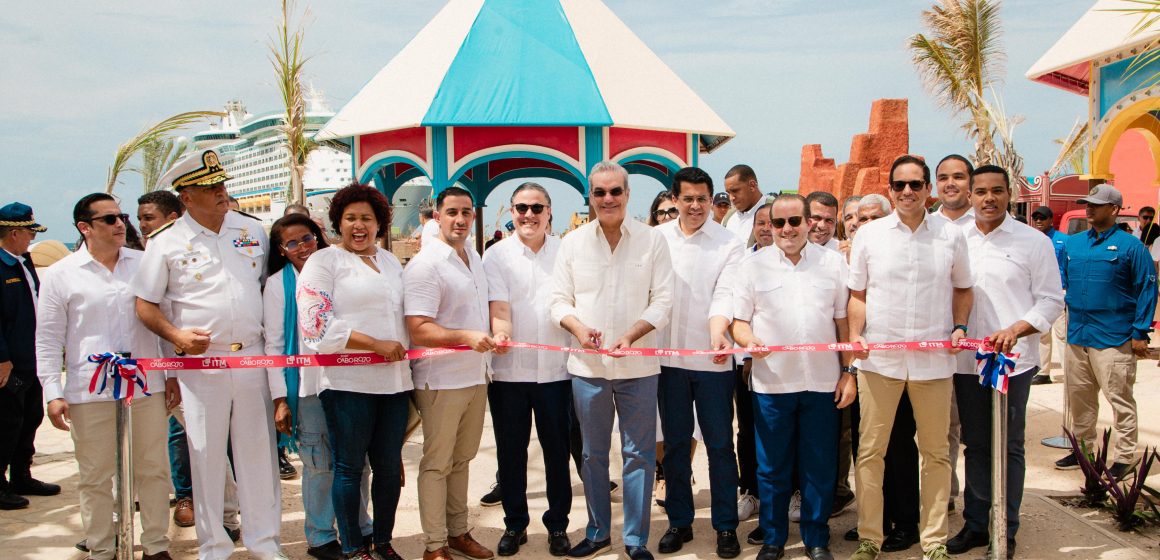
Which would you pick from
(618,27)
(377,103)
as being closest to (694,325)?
(377,103)

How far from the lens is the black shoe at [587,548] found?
4641 mm

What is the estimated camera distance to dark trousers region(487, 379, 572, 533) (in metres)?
4.66

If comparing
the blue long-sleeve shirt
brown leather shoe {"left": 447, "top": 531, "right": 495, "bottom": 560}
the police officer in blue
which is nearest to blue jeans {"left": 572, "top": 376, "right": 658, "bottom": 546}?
brown leather shoe {"left": 447, "top": 531, "right": 495, "bottom": 560}

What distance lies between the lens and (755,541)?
4.83 meters

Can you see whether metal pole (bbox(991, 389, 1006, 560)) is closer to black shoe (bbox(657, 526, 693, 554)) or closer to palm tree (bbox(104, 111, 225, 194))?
black shoe (bbox(657, 526, 693, 554))

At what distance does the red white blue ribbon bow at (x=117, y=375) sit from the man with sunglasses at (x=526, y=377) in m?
1.92

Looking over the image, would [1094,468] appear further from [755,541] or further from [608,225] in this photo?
[608,225]

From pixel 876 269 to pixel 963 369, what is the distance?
2.72 ft

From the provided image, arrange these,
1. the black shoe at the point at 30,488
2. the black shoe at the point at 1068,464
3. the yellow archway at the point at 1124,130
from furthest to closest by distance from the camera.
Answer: the yellow archway at the point at 1124,130, the black shoe at the point at 1068,464, the black shoe at the point at 30,488

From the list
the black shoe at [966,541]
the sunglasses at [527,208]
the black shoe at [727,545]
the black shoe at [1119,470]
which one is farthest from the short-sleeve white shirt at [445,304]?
the black shoe at [1119,470]

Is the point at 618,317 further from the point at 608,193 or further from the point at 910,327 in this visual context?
the point at 910,327

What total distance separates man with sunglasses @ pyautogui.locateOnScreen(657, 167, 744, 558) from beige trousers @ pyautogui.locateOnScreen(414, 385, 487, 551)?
115 centimetres

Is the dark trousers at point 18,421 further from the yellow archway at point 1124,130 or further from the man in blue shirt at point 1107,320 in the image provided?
the yellow archway at point 1124,130

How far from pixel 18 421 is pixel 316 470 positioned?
9.27 feet
